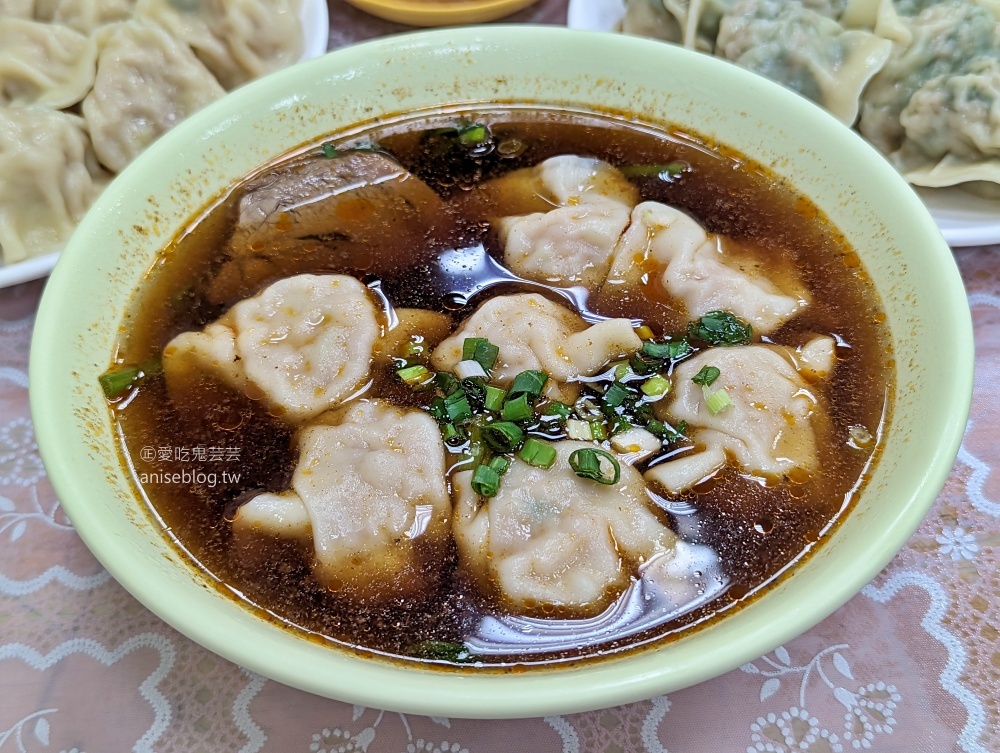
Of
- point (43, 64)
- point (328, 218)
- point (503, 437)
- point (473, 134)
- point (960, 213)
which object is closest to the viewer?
point (503, 437)

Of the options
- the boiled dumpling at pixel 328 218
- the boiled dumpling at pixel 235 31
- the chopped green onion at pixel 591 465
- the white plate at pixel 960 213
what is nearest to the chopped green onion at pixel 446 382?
the chopped green onion at pixel 591 465

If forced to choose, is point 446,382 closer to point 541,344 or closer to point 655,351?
point 541,344

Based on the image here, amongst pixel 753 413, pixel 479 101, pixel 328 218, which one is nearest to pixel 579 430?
pixel 753 413

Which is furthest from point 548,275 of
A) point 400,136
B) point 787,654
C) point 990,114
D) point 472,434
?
point 990,114

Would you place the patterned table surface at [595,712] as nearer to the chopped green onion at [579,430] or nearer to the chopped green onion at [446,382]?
the chopped green onion at [579,430]

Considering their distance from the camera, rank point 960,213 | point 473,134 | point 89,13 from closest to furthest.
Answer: point 473,134 → point 960,213 → point 89,13

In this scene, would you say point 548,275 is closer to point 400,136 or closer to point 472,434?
point 472,434

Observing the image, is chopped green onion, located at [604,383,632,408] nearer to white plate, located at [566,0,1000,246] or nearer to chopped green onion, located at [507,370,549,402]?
chopped green onion, located at [507,370,549,402]

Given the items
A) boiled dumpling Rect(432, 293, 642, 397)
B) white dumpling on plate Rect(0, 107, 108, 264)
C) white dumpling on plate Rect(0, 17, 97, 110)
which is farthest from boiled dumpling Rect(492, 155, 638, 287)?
white dumpling on plate Rect(0, 17, 97, 110)
